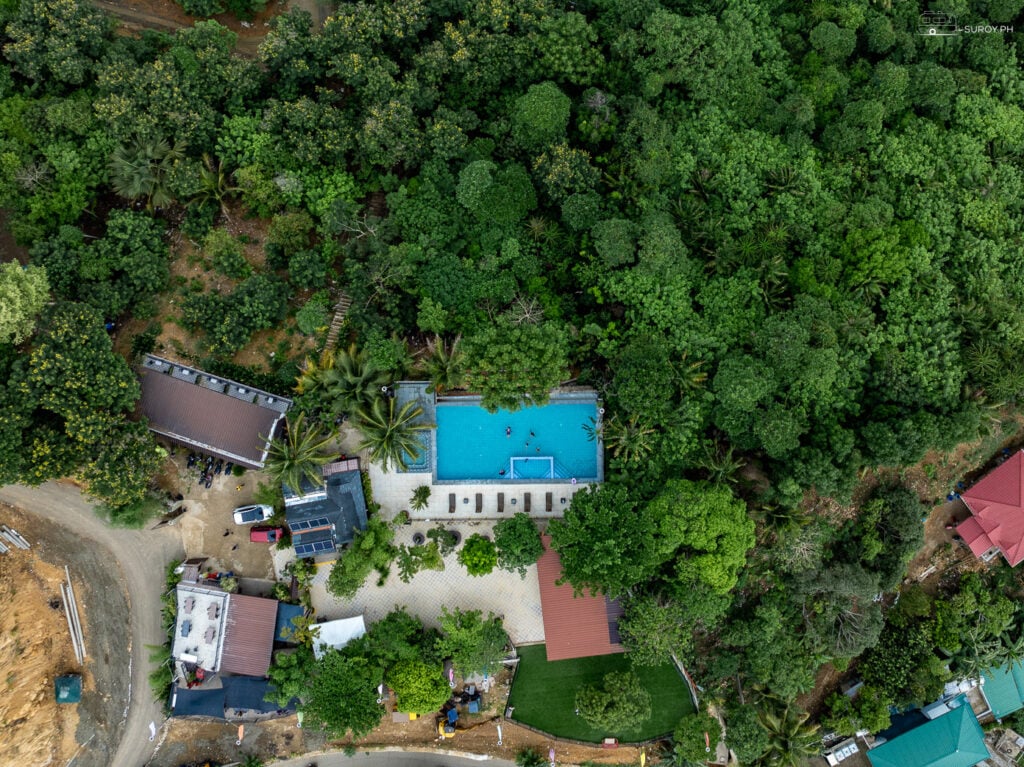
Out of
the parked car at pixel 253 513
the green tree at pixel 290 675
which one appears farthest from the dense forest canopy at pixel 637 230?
the green tree at pixel 290 675

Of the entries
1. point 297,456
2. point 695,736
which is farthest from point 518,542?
point 695,736

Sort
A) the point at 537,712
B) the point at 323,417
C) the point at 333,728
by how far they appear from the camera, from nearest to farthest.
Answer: the point at 333,728
the point at 323,417
the point at 537,712

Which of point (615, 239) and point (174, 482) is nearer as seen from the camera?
point (615, 239)

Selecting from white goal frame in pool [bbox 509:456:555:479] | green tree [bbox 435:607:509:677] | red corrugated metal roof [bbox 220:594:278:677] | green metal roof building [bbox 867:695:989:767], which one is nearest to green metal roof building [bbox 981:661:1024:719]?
green metal roof building [bbox 867:695:989:767]

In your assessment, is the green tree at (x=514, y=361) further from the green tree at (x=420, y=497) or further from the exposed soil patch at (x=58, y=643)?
the exposed soil patch at (x=58, y=643)

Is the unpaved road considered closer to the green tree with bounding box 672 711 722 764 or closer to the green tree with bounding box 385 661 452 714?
the green tree with bounding box 385 661 452 714

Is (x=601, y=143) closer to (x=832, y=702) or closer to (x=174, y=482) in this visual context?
(x=174, y=482)

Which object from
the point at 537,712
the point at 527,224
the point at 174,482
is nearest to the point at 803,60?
the point at 527,224
